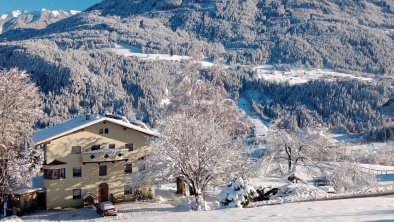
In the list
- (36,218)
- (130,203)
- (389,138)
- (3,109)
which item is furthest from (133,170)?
(389,138)

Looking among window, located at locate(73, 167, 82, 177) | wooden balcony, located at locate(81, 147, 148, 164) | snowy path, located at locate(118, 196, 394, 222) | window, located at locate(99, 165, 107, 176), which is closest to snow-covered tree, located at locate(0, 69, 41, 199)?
window, located at locate(73, 167, 82, 177)

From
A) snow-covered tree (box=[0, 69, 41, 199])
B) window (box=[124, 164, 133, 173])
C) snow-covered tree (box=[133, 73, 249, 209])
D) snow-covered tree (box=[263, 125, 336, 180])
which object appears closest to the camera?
snow-covered tree (box=[133, 73, 249, 209])

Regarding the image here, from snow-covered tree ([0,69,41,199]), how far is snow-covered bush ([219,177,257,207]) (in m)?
20.1

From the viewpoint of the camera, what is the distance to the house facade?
4772 centimetres

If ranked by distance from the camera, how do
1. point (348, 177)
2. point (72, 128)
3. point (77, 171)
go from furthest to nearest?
point (348, 177) → point (77, 171) → point (72, 128)

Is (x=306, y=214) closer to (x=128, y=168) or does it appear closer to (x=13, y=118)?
(x=128, y=168)

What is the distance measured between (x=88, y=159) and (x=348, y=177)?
25855 mm

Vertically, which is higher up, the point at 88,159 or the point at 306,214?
the point at 88,159

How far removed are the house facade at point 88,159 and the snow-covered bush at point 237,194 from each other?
16174 millimetres

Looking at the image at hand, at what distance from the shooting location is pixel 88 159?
1897 inches

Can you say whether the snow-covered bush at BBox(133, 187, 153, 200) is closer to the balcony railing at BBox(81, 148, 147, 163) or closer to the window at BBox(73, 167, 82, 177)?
the balcony railing at BBox(81, 148, 147, 163)

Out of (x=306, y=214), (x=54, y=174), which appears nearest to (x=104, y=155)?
(x=54, y=174)

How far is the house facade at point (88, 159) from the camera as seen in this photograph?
4772 centimetres

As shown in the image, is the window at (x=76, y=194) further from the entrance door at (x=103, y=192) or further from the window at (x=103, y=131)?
the window at (x=103, y=131)
